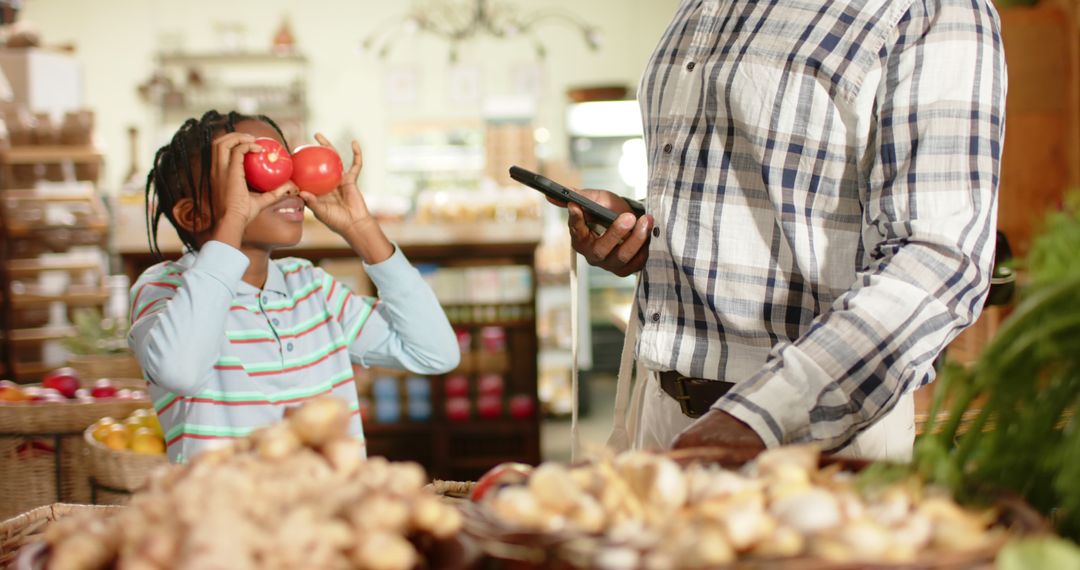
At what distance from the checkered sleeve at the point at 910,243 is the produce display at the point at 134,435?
172 cm

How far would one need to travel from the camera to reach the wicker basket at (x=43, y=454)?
7.95ft

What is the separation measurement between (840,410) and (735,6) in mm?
639

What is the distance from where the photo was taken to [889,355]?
983mm

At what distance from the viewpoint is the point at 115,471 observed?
218cm

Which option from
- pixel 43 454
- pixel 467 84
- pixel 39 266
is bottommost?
pixel 43 454

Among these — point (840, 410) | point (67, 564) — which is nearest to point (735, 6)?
point (840, 410)

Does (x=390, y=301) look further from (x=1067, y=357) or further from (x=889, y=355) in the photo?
(x=1067, y=357)

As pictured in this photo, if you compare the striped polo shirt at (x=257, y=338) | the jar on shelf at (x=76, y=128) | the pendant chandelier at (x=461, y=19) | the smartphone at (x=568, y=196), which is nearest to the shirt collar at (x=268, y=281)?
the striped polo shirt at (x=257, y=338)

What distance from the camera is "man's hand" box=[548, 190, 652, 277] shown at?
4.56ft

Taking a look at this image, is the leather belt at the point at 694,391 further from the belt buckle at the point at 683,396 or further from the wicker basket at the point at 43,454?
the wicker basket at the point at 43,454

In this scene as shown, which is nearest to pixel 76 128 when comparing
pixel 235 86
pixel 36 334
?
pixel 36 334

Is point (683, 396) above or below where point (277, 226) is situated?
below

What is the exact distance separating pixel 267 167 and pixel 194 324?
289 millimetres

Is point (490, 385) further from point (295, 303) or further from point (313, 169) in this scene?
point (313, 169)
